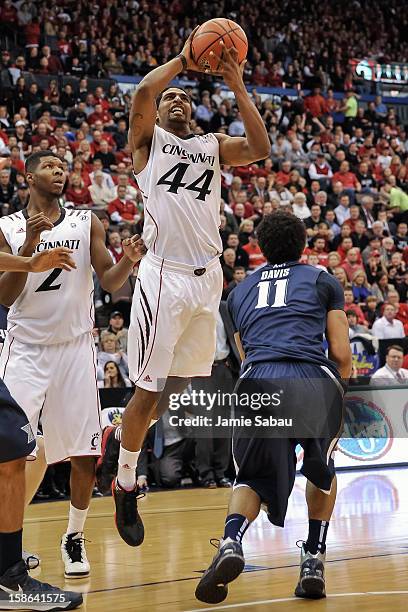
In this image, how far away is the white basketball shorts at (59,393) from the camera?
6309mm

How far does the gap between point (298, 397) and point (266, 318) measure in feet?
1.60

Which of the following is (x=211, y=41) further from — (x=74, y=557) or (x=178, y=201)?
(x=74, y=557)

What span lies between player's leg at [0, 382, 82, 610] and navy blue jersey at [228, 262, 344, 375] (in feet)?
4.32

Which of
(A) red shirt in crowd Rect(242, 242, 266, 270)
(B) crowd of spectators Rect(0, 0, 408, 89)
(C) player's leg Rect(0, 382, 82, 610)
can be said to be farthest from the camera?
(B) crowd of spectators Rect(0, 0, 408, 89)

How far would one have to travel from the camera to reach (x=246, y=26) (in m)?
27.5

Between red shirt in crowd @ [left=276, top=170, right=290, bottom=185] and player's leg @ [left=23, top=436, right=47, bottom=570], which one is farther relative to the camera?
red shirt in crowd @ [left=276, top=170, right=290, bottom=185]

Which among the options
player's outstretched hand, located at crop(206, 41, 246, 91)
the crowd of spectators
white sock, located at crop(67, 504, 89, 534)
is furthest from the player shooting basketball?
the crowd of spectators

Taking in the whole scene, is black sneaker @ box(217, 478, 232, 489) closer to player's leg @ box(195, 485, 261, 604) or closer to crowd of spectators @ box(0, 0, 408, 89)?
player's leg @ box(195, 485, 261, 604)

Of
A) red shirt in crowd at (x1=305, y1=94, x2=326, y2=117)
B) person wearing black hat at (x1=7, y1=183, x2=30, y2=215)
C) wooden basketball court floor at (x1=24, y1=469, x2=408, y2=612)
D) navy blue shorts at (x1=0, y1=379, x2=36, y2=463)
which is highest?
red shirt in crowd at (x1=305, y1=94, x2=326, y2=117)

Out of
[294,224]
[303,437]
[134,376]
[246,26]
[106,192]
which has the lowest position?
[303,437]

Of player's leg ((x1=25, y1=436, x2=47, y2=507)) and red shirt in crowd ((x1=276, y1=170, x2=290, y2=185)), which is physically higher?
red shirt in crowd ((x1=276, y1=170, x2=290, y2=185))

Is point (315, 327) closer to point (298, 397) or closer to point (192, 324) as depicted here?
point (298, 397)

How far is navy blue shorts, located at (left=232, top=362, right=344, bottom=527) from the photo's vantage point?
17.5ft

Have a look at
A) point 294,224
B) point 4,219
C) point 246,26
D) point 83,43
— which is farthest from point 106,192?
point 246,26
